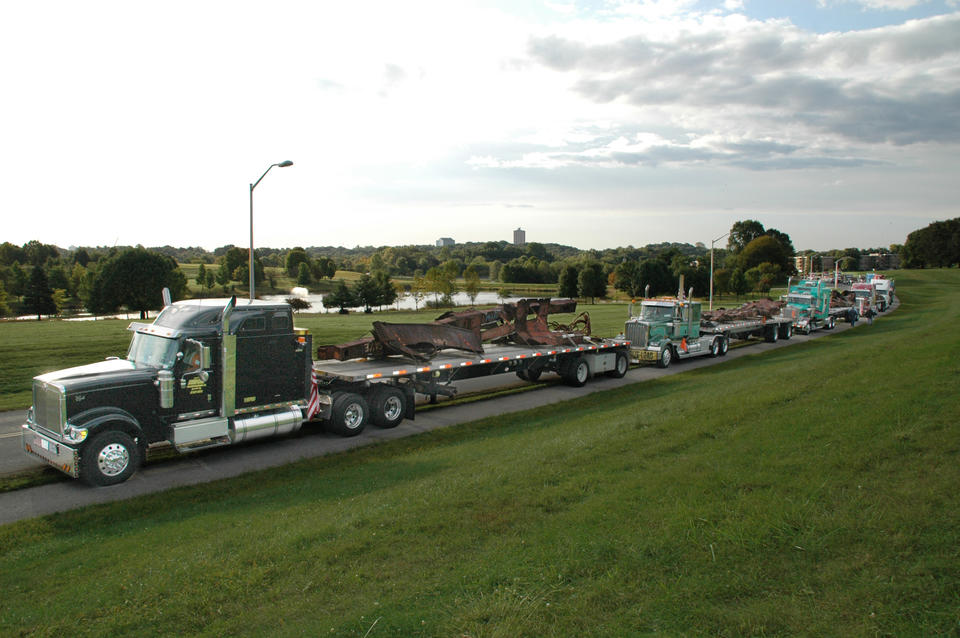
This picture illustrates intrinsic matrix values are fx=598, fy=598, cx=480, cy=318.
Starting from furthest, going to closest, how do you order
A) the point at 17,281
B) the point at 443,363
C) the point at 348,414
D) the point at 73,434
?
the point at 17,281 → the point at 443,363 → the point at 348,414 → the point at 73,434

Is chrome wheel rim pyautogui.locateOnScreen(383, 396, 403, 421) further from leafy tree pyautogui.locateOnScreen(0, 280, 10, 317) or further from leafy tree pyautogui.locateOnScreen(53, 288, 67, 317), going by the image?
leafy tree pyautogui.locateOnScreen(0, 280, 10, 317)

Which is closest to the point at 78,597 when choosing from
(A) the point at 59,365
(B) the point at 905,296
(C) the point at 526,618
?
(C) the point at 526,618

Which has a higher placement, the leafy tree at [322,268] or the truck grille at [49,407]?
the leafy tree at [322,268]

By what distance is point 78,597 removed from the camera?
552 cm

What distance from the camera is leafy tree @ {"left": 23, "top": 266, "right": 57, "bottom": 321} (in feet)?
201

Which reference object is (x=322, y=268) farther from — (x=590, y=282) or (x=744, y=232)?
(x=744, y=232)

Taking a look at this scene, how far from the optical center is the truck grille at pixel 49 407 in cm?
963


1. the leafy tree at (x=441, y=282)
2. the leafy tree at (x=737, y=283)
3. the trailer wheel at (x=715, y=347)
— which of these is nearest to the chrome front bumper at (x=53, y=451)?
the trailer wheel at (x=715, y=347)

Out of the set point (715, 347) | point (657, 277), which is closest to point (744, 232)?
point (657, 277)

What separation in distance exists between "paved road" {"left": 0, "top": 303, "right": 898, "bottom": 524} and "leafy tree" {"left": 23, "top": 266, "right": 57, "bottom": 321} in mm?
56749

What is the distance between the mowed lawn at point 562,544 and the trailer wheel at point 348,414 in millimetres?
2805

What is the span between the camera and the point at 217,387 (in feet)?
36.7

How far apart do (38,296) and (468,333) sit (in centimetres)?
6321

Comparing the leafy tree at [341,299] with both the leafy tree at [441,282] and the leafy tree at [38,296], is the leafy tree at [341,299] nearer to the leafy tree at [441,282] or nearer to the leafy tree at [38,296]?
the leafy tree at [441,282]
